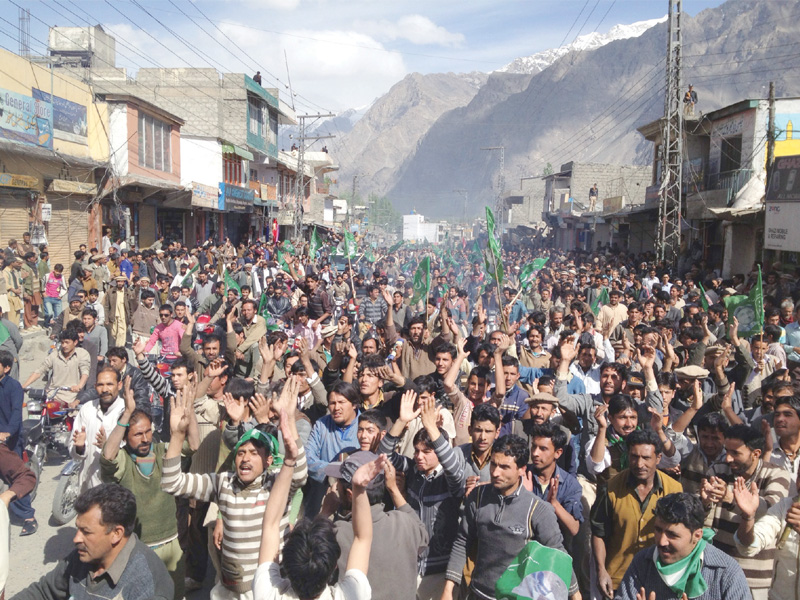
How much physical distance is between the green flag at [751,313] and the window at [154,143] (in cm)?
1991

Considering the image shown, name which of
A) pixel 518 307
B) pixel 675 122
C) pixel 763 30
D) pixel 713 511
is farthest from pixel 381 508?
pixel 763 30

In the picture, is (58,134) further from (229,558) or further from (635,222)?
(635,222)

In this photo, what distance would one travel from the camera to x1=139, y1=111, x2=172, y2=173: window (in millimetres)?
23438

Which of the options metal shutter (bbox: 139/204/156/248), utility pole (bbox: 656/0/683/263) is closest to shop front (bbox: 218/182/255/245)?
metal shutter (bbox: 139/204/156/248)

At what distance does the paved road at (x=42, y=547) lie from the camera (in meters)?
5.11

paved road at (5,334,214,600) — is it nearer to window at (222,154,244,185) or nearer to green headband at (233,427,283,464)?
green headband at (233,427,283,464)

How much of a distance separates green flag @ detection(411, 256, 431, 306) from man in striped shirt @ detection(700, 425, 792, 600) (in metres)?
8.16

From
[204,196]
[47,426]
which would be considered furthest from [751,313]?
[204,196]

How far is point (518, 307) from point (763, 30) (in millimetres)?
199055

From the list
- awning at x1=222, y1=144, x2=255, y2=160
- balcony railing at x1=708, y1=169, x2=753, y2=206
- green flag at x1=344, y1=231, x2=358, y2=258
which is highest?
Answer: awning at x1=222, y1=144, x2=255, y2=160

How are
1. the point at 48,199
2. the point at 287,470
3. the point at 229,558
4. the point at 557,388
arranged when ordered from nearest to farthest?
Result: the point at 287,470
the point at 229,558
the point at 557,388
the point at 48,199

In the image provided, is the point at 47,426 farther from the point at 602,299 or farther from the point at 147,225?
the point at 147,225

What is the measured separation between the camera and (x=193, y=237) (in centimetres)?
2894

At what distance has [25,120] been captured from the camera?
16.9 metres
